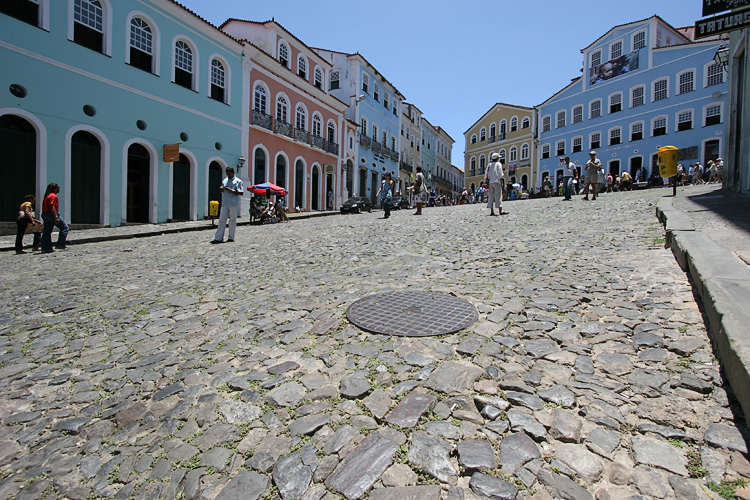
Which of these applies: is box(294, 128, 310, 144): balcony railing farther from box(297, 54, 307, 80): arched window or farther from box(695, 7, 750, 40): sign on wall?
box(695, 7, 750, 40): sign on wall

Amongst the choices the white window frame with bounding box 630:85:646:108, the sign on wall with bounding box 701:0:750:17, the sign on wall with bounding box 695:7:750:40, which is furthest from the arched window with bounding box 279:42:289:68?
the white window frame with bounding box 630:85:646:108

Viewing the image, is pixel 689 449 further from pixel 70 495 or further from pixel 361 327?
pixel 70 495

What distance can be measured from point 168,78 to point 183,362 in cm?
1774

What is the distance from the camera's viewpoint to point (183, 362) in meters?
3.21

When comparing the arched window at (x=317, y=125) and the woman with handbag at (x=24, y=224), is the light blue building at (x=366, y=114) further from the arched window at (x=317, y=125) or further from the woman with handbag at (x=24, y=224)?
the woman with handbag at (x=24, y=224)

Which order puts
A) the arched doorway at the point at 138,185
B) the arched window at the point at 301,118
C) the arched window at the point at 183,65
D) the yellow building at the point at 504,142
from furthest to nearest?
the yellow building at the point at 504,142 < the arched window at the point at 301,118 < the arched window at the point at 183,65 < the arched doorway at the point at 138,185

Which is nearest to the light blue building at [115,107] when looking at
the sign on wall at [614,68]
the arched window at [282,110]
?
the arched window at [282,110]

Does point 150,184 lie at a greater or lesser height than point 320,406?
greater

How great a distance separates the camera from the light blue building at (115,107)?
42.2 feet

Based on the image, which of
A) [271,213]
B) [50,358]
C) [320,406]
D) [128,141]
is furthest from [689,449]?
[128,141]

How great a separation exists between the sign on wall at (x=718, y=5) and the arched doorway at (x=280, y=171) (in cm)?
2036

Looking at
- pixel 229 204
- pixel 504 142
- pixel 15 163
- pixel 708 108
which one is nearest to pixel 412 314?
pixel 229 204

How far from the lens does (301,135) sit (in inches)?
1016

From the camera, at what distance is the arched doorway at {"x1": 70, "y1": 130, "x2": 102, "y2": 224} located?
14.2 metres
